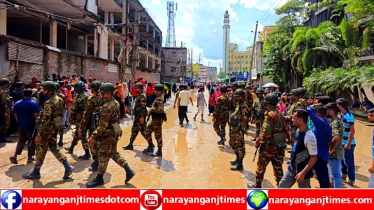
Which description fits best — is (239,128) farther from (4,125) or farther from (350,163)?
(4,125)

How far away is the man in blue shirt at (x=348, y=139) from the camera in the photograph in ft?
13.5

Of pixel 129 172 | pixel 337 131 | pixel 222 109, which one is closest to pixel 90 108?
pixel 129 172

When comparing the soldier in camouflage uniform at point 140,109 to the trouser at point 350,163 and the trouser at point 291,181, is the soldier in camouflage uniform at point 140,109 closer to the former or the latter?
the trouser at point 291,181

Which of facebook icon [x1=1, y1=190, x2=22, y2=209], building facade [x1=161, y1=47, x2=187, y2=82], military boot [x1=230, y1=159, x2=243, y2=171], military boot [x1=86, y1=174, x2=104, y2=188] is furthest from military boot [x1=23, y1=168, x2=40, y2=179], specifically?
building facade [x1=161, y1=47, x2=187, y2=82]

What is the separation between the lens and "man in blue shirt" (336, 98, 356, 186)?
411 centimetres

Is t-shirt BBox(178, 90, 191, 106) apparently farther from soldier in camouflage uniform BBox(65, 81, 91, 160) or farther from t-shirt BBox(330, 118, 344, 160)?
t-shirt BBox(330, 118, 344, 160)

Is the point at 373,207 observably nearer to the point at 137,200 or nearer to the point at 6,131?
the point at 137,200

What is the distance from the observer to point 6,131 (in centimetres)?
661

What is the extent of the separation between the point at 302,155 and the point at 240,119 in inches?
92.3

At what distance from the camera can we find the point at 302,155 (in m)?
3.02

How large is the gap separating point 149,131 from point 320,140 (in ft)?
12.4

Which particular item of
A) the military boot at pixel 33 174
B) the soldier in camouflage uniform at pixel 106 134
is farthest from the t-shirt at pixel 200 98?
the military boot at pixel 33 174

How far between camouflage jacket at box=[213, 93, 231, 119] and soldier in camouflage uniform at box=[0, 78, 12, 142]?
556 cm

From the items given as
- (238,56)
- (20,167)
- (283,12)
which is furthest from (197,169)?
(238,56)
